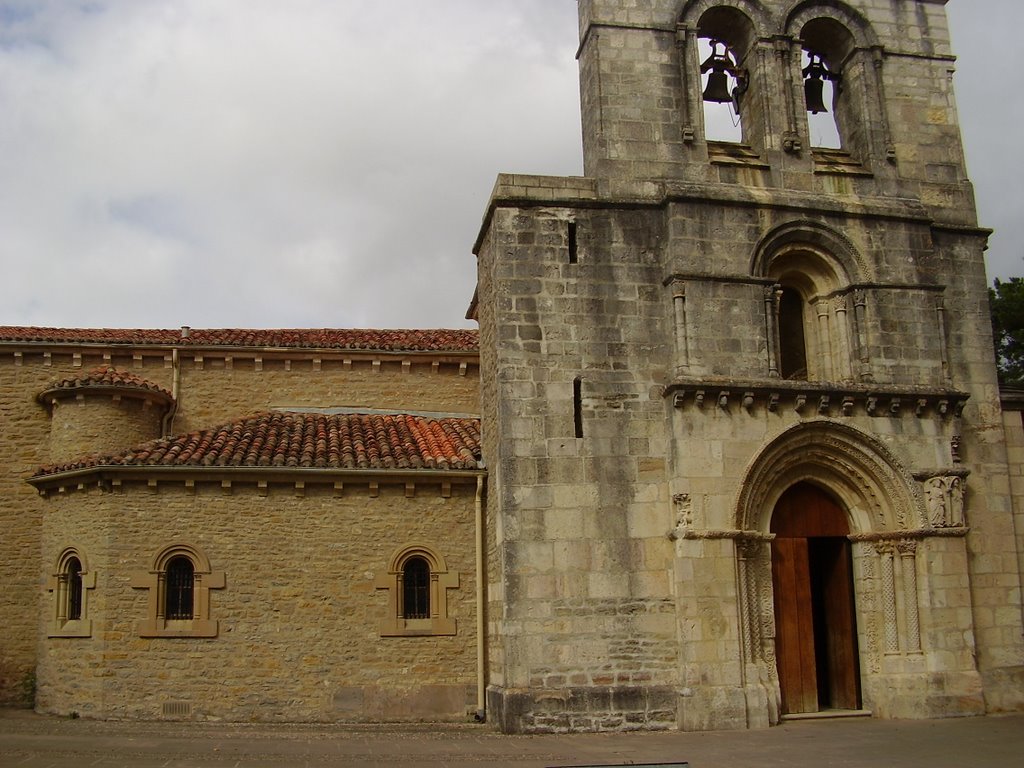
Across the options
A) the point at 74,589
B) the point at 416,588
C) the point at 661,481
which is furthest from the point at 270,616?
the point at 661,481

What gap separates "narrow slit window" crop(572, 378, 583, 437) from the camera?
14750 millimetres

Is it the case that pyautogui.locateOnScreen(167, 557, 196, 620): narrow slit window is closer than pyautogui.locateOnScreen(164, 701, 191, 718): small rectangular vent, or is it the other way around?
pyautogui.locateOnScreen(164, 701, 191, 718): small rectangular vent

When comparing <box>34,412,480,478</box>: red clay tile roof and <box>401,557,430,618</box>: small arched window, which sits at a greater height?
<box>34,412,480,478</box>: red clay tile roof

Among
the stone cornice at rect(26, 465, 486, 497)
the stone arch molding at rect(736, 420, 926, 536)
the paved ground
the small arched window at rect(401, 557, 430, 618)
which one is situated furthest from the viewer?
the small arched window at rect(401, 557, 430, 618)

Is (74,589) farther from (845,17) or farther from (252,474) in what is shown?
(845,17)

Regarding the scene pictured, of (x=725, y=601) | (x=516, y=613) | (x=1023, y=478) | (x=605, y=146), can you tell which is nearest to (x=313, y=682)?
(x=516, y=613)

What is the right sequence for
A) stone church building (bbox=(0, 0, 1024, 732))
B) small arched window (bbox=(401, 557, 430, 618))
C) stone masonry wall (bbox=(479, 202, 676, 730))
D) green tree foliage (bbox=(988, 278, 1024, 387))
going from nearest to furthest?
stone masonry wall (bbox=(479, 202, 676, 730))
stone church building (bbox=(0, 0, 1024, 732))
small arched window (bbox=(401, 557, 430, 618))
green tree foliage (bbox=(988, 278, 1024, 387))

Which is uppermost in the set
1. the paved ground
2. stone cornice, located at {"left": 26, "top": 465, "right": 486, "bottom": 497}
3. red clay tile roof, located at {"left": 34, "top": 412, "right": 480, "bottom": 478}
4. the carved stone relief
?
red clay tile roof, located at {"left": 34, "top": 412, "right": 480, "bottom": 478}

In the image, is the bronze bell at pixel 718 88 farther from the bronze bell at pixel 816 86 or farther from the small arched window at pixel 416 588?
the small arched window at pixel 416 588

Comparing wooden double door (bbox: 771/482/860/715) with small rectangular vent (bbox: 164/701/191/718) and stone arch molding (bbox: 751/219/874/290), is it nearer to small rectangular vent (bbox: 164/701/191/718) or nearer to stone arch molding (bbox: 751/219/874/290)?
stone arch molding (bbox: 751/219/874/290)

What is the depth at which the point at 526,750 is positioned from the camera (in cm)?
1236

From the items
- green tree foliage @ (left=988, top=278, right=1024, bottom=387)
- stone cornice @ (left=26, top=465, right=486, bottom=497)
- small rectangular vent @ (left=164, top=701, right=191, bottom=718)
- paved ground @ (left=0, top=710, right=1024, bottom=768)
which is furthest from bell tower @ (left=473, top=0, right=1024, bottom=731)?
green tree foliage @ (left=988, top=278, right=1024, bottom=387)

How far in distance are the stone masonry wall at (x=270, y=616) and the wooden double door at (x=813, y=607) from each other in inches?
187

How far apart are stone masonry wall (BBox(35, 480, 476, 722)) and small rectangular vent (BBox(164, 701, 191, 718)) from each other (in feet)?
0.11
